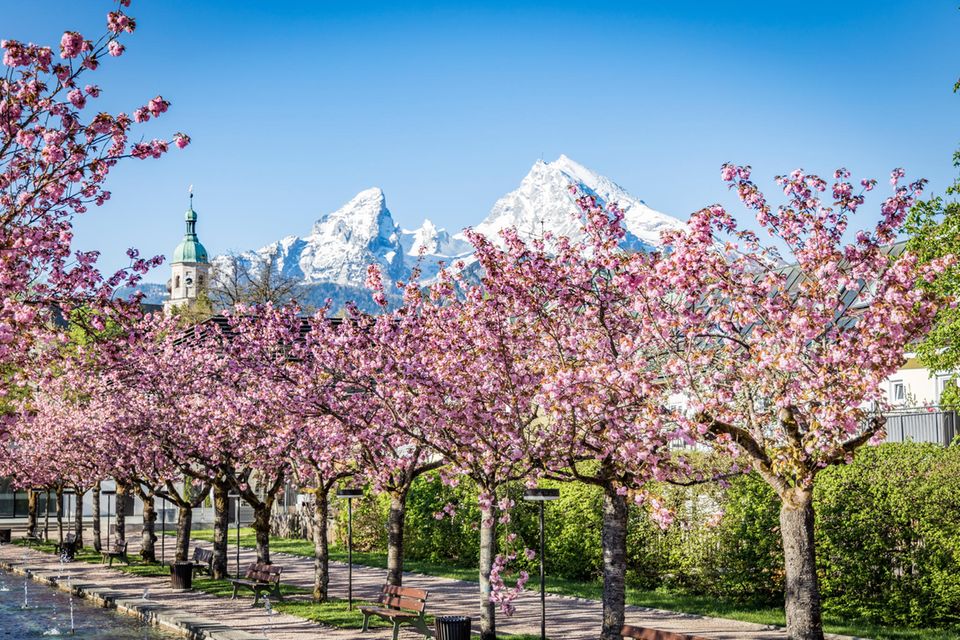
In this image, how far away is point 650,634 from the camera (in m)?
14.0

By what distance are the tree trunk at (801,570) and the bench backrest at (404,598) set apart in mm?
7253

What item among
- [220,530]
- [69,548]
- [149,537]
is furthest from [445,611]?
[69,548]

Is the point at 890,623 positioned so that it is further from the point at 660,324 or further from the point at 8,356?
the point at 8,356

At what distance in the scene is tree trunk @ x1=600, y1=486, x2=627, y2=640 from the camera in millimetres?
14711

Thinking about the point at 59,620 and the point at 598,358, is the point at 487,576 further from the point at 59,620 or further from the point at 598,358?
the point at 59,620

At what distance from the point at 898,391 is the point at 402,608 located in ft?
85.6

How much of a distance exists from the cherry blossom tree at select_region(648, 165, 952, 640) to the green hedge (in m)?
2.07

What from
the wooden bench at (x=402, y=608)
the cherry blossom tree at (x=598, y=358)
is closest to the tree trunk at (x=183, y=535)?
the wooden bench at (x=402, y=608)

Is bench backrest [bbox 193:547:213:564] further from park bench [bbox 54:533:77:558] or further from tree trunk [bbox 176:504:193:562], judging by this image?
park bench [bbox 54:533:77:558]

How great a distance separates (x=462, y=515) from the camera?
106 ft

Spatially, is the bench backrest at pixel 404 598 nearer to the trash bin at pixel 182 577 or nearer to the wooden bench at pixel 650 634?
the wooden bench at pixel 650 634

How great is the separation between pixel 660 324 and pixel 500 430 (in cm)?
375

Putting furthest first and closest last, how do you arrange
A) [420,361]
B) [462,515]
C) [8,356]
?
[462,515] → [420,361] → [8,356]

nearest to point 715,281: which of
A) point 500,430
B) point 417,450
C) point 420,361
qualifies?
point 500,430
